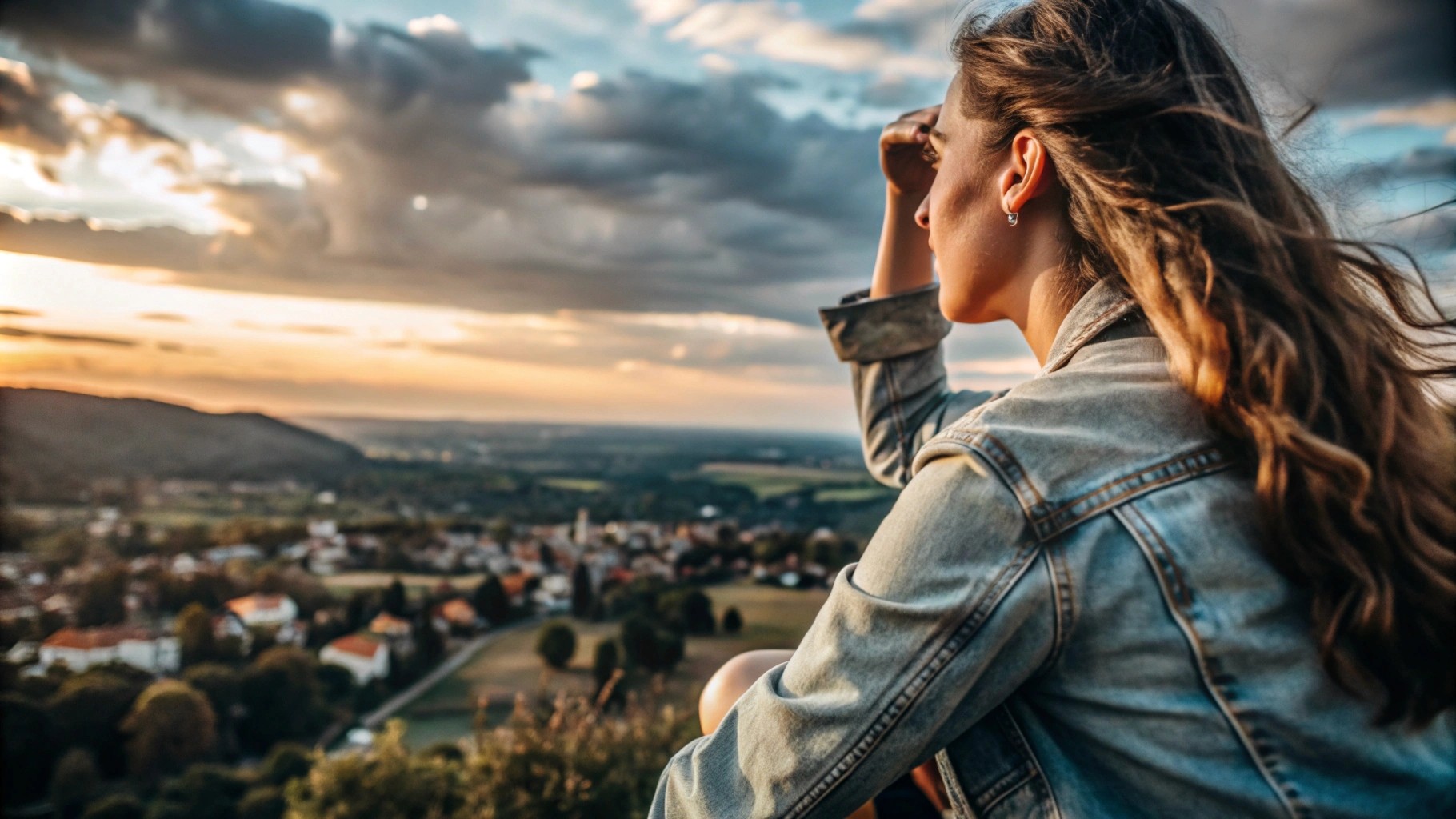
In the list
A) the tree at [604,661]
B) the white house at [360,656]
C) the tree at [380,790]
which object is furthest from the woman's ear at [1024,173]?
the white house at [360,656]

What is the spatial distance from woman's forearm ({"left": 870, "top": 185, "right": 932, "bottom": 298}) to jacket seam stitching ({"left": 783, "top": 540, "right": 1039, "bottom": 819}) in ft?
3.89

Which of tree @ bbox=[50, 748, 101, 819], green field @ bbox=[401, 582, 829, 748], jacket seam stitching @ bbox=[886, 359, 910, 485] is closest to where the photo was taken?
jacket seam stitching @ bbox=[886, 359, 910, 485]

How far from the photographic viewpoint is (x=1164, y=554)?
2.76 ft

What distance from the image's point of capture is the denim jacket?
83cm

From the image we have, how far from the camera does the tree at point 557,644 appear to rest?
175 inches

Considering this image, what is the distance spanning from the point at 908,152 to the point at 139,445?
5.71m

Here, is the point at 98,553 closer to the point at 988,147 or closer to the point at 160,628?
the point at 160,628

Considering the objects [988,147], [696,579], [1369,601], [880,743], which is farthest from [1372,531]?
[696,579]

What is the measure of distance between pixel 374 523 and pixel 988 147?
216 inches

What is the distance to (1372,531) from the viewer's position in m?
0.82

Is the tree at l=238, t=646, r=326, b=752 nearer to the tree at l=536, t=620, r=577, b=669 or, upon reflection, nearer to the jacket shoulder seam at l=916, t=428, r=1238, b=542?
the tree at l=536, t=620, r=577, b=669

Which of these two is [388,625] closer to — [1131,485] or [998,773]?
[998,773]

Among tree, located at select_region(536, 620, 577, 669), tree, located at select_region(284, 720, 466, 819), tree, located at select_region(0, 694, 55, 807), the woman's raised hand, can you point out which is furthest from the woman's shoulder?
tree, located at select_region(0, 694, 55, 807)

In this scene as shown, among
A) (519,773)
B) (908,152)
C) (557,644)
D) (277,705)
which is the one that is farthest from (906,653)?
(277,705)
